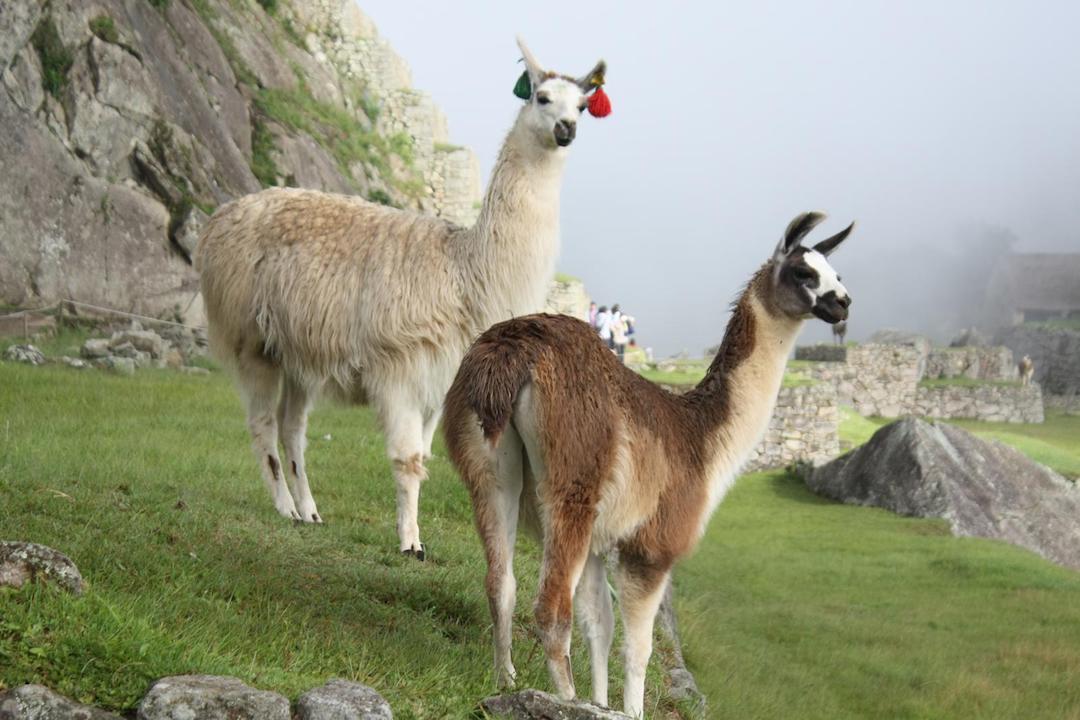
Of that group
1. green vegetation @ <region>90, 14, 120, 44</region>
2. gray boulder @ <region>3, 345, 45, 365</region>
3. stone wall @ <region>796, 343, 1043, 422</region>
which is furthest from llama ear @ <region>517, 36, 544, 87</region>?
stone wall @ <region>796, 343, 1043, 422</region>

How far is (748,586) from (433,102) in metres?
25.4

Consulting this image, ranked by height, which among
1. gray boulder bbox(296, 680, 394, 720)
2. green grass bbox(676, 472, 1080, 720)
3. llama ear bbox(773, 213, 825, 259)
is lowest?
green grass bbox(676, 472, 1080, 720)

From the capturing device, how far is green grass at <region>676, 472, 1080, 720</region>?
8.72 m

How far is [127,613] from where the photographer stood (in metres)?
4.14

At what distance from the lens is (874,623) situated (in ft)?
37.1

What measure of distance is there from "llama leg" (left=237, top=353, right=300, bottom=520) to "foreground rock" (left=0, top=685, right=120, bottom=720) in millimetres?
3961

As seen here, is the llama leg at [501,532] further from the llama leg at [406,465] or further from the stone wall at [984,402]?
the stone wall at [984,402]

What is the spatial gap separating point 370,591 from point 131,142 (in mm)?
14105

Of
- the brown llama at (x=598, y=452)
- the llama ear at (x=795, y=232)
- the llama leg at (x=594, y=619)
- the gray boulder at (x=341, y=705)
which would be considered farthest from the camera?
the llama ear at (x=795, y=232)

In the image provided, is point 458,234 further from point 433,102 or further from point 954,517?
point 433,102

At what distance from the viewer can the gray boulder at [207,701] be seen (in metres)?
3.54

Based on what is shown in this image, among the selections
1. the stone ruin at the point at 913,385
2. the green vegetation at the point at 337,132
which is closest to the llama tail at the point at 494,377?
the green vegetation at the point at 337,132

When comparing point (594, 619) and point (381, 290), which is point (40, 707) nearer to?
point (594, 619)

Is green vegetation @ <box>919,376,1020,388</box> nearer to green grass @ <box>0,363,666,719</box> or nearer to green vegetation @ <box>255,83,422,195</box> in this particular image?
green vegetation @ <box>255,83,422,195</box>
